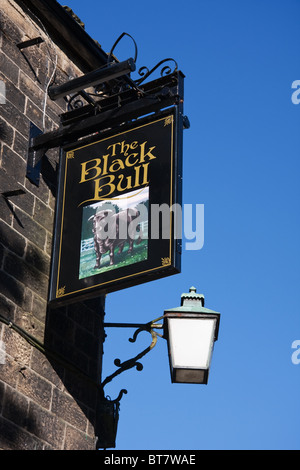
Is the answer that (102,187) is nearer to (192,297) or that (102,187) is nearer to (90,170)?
(90,170)

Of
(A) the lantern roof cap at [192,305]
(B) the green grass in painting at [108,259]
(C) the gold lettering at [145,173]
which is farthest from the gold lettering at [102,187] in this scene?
(A) the lantern roof cap at [192,305]

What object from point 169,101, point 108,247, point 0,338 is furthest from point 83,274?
point 169,101

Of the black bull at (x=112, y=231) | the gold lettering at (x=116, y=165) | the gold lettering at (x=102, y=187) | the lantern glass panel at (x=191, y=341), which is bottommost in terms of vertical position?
the lantern glass panel at (x=191, y=341)

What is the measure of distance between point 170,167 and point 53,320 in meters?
1.74

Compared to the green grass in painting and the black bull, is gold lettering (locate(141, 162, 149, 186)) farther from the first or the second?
the green grass in painting

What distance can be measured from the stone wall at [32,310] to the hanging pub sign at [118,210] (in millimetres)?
334

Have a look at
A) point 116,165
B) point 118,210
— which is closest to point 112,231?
point 118,210

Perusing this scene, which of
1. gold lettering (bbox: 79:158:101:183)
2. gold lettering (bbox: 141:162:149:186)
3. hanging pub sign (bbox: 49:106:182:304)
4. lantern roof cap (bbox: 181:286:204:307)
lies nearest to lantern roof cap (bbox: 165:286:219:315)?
lantern roof cap (bbox: 181:286:204:307)

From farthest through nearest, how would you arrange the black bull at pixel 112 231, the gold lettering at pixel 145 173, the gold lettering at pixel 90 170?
the gold lettering at pixel 90 170
the gold lettering at pixel 145 173
the black bull at pixel 112 231

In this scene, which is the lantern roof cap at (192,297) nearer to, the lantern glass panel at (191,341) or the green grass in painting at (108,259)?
the lantern glass panel at (191,341)

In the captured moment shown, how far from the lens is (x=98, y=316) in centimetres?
1073

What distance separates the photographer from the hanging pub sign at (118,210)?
9.28m

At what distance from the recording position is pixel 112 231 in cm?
963
